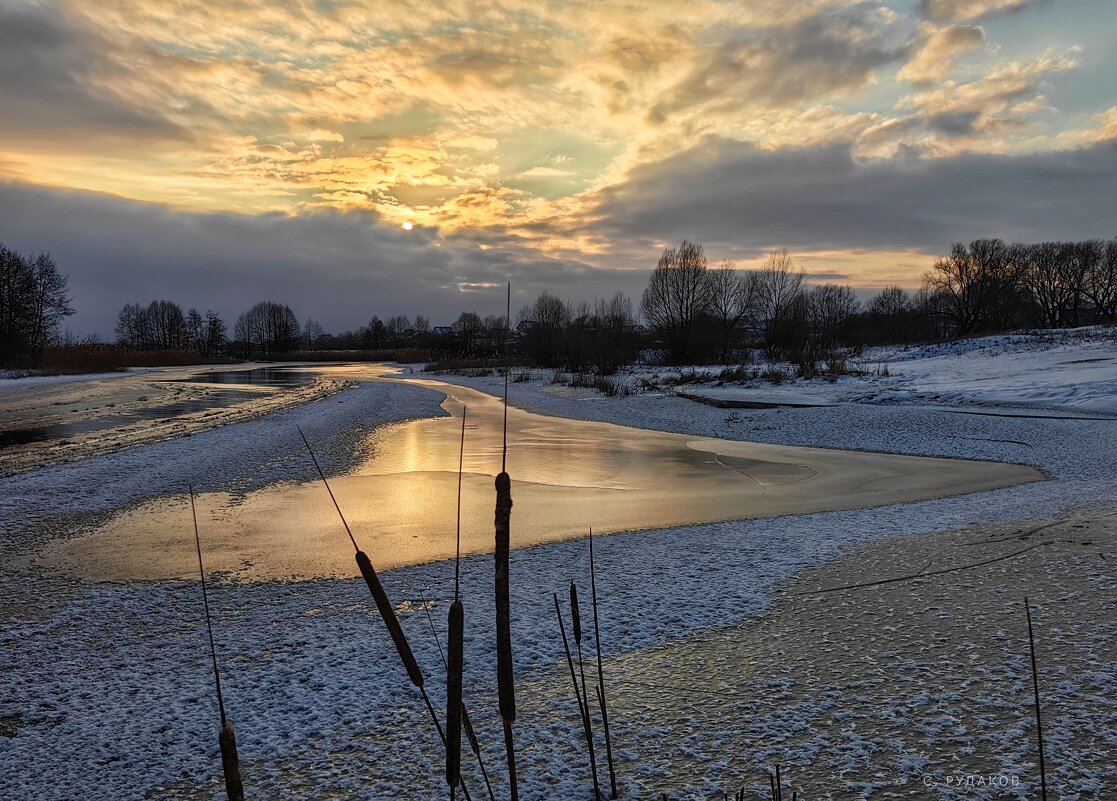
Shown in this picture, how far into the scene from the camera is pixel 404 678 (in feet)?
11.1

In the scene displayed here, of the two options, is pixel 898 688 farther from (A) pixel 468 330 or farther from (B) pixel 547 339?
(A) pixel 468 330

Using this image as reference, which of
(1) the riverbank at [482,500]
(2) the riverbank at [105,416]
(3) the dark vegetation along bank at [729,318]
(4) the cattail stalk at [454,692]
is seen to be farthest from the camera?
(3) the dark vegetation along bank at [729,318]

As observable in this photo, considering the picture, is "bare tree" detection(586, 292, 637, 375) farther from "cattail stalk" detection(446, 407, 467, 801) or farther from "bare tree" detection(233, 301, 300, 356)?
"bare tree" detection(233, 301, 300, 356)

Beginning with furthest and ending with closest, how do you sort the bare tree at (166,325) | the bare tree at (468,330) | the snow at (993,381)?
the bare tree at (166,325) → the bare tree at (468,330) → the snow at (993,381)

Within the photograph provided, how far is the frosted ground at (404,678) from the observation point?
251 centimetres

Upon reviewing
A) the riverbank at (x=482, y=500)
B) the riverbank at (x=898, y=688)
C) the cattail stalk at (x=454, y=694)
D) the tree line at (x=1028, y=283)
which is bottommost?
the riverbank at (x=482, y=500)

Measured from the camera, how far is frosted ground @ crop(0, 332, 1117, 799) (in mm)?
2506

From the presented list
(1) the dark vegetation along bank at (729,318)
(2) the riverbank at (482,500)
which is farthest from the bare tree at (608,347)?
(2) the riverbank at (482,500)

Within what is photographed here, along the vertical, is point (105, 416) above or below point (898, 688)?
below

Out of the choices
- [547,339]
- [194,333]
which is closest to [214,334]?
[194,333]

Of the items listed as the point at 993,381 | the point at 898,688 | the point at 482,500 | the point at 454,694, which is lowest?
the point at 482,500

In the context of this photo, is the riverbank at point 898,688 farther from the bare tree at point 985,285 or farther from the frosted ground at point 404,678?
the bare tree at point 985,285

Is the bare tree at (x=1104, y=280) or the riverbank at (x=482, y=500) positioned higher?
the bare tree at (x=1104, y=280)

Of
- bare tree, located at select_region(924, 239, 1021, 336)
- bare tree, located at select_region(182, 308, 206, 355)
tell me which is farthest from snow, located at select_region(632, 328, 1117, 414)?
bare tree, located at select_region(182, 308, 206, 355)
